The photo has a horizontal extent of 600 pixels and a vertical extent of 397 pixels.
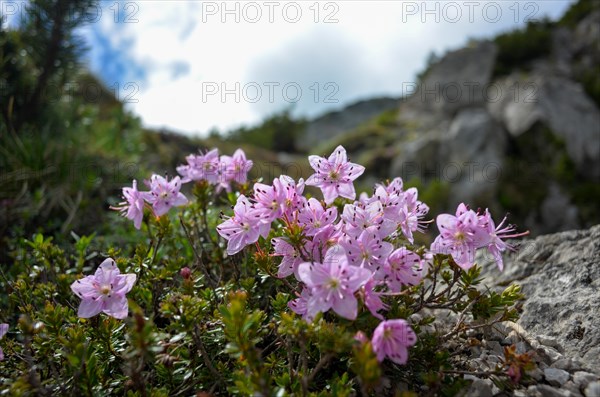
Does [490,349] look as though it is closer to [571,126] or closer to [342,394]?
[342,394]

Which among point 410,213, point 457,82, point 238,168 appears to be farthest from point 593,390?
point 457,82

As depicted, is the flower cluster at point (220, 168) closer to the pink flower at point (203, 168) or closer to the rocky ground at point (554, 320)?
the pink flower at point (203, 168)

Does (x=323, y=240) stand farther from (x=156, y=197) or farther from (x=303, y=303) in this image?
(x=156, y=197)

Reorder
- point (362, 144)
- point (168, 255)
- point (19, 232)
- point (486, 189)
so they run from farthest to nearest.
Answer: point (362, 144)
point (486, 189)
point (19, 232)
point (168, 255)

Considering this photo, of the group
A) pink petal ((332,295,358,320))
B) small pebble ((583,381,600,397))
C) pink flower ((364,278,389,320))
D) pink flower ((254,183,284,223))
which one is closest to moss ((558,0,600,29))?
small pebble ((583,381,600,397))

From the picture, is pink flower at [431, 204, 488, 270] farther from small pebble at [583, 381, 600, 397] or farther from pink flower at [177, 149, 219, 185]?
pink flower at [177, 149, 219, 185]

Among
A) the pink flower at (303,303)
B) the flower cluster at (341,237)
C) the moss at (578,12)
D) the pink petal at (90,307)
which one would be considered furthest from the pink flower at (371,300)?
the moss at (578,12)


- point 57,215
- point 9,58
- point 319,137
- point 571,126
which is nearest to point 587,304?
point 57,215
